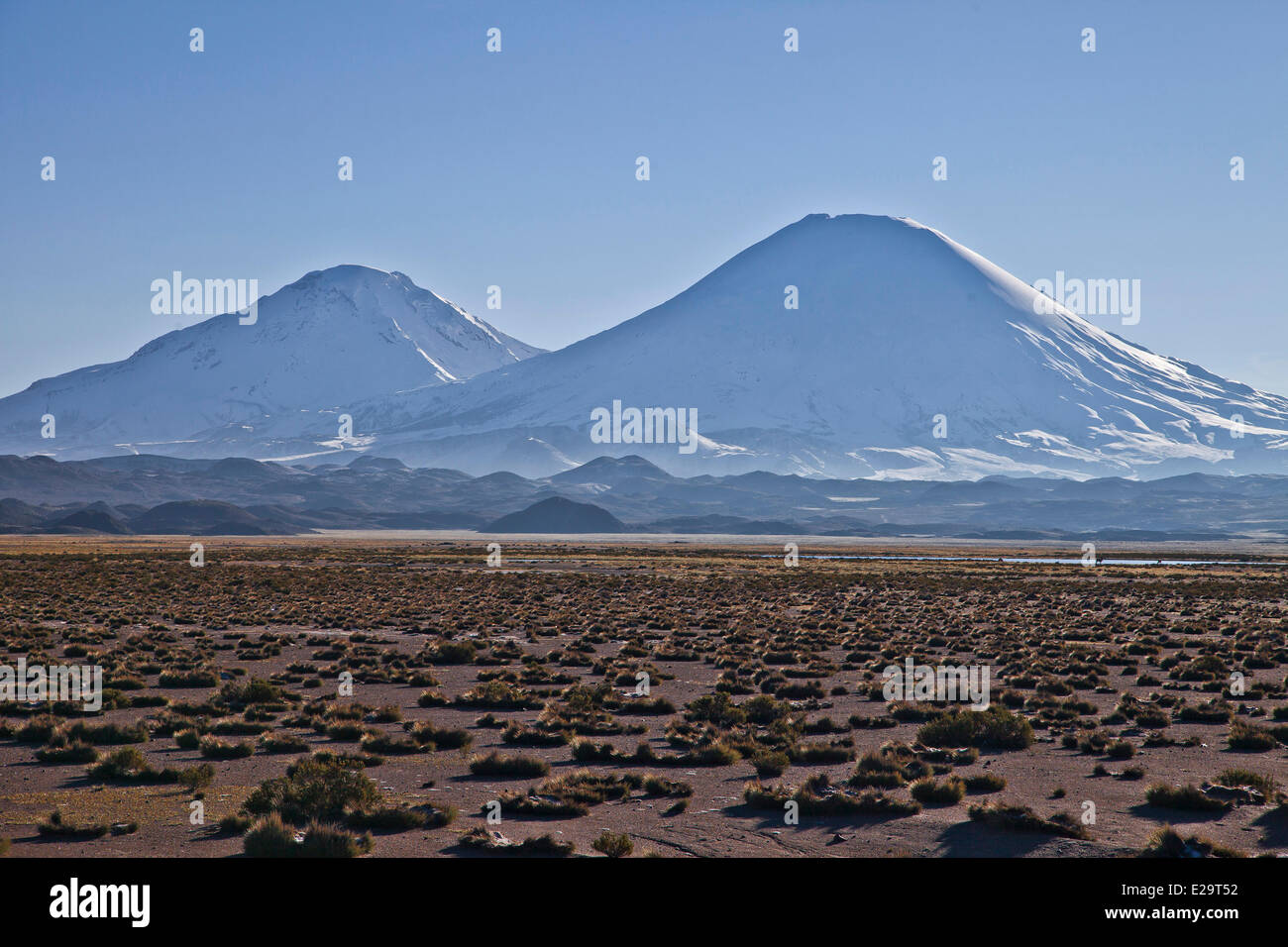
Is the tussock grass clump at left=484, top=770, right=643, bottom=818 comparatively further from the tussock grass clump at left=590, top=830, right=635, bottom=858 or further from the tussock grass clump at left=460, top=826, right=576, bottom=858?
the tussock grass clump at left=590, top=830, right=635, bottom=858

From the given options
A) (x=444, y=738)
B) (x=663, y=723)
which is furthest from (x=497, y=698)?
(x=444, y=738)

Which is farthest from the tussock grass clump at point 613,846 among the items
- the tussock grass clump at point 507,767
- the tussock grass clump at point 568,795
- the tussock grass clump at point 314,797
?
the tussock grass clump at point 507,767

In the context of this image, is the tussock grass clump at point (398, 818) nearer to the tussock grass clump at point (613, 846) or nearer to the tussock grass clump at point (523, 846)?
the tussock grass clump at point (523, 846)

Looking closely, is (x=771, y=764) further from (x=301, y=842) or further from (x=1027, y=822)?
(x=301, y=842)
